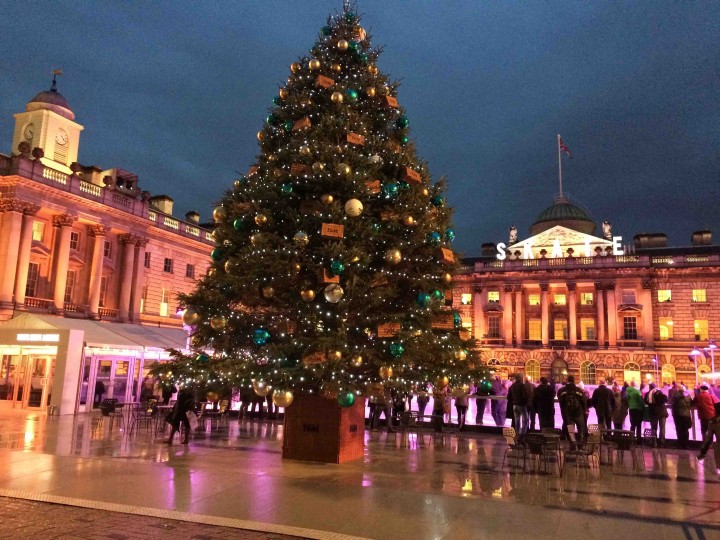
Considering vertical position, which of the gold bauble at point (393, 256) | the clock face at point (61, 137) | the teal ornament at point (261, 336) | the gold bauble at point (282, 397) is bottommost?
the gold bauble at point (282, 397)

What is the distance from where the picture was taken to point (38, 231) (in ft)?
102

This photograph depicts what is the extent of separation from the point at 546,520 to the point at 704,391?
9.70 m

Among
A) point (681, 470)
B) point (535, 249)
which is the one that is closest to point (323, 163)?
point (681, 470)

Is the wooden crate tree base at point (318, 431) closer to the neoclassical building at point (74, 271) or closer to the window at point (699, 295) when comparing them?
the neoclassical building at point (74, 271)

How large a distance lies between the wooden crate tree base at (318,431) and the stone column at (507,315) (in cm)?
5411

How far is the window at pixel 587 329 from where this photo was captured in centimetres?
6159

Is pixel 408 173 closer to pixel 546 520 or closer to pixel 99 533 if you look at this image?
pixel 546 520

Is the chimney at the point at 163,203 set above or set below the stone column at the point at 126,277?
above

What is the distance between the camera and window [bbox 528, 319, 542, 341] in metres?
63.6

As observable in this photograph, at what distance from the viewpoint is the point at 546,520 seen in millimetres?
7223

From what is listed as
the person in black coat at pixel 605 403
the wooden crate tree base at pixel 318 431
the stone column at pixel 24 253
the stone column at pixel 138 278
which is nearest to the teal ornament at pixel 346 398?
the wooden crate tree base at pixel 318 431

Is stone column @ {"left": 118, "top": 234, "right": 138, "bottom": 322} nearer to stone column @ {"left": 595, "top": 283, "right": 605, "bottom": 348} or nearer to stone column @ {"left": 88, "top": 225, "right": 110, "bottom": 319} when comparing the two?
stone column @ {"left": 88, "top": 225, "right": 110, "bottom": 319}

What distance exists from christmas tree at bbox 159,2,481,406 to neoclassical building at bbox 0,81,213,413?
12.0 meters

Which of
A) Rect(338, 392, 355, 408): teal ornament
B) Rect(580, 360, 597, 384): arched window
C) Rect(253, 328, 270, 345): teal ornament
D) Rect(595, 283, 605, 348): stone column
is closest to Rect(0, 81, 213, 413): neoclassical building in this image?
Rect(253, 328, 270, 345): teal ornament
